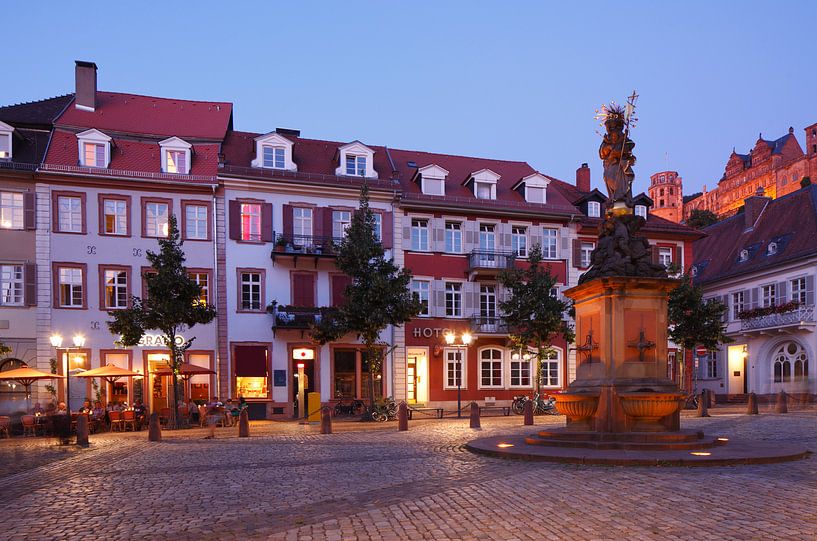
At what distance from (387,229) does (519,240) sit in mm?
7005

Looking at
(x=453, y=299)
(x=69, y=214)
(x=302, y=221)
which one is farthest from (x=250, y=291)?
(x=453, y=299)

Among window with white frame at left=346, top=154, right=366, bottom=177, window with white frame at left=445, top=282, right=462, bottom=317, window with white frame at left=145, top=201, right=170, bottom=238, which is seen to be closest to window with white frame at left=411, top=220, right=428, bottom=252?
window with white frame at left=445, top=282, right=462, bottom=317

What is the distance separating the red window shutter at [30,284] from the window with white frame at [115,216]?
3256 mm

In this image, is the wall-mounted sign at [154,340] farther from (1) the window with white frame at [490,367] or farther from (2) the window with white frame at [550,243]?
(2) the window with white frame at [550,243]

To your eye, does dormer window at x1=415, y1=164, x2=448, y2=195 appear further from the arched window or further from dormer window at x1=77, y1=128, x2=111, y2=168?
the arched window

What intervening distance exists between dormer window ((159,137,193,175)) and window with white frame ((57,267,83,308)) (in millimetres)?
5770

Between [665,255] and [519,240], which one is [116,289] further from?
[665,255]

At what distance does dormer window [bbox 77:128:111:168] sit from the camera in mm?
32000

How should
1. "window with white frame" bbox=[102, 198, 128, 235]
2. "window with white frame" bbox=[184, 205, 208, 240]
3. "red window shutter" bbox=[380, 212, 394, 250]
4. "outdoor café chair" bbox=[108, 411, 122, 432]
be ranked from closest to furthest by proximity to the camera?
"outdoor café chair" bbox=[108, 411, 122, 432] → "window with white frame" bbox=[102, 198, 128, 235] → "window with white frame" bbox=[184, 205, 208, 240] → "red window shutter" bbox=[380, 212, 394, 250]

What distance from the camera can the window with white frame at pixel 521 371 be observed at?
37500 millimetres

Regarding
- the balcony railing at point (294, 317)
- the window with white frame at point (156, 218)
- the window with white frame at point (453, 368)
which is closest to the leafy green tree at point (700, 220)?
the window with white frame at point (453, 368)

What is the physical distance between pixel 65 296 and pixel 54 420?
11.6 m

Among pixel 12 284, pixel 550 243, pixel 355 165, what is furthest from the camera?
pixel 550 243

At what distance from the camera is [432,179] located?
37438 millimetres
